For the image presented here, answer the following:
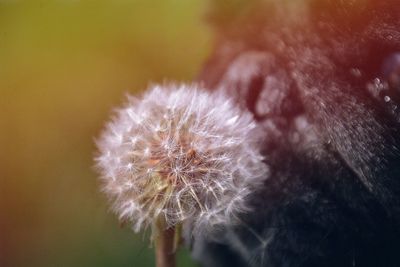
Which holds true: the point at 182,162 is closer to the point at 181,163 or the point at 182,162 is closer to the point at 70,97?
the point at 181,163

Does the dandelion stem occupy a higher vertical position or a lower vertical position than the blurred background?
lower

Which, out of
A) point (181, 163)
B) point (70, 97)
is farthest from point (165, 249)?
point (70, 97)

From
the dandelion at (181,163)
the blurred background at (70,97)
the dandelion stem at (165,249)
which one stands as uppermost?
the blurred background at (70,97)

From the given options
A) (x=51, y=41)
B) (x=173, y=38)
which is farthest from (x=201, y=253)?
(x=51, y=41)

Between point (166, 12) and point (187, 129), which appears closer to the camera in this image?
point (187, 129)

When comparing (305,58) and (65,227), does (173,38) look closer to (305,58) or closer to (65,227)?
(305,58)
